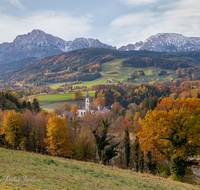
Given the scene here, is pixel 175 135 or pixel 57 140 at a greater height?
pixel 175 135

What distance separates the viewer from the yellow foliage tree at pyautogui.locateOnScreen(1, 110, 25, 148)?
53.4 metres

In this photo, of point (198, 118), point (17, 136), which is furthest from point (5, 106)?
point (198, 118)

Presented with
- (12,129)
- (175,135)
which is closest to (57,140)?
(12,129)

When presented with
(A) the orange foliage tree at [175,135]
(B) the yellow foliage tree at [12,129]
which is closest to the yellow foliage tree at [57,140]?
(B) the yellow foliage tree at [12,129]

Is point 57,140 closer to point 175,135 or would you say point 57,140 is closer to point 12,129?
point 12,129

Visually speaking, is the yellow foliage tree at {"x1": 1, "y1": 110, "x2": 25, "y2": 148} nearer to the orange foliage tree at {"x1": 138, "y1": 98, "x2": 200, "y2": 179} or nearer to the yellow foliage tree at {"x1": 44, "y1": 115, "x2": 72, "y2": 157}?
the yellow foliage tree at {"x1": 44, "y1": 115, "x2": 72, "y2": 157}

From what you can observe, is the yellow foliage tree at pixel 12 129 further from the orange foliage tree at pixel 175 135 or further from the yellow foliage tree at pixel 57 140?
the orange foliage tree at pixel 175 135

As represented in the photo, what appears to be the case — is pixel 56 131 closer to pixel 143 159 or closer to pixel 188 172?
pixel 143 159

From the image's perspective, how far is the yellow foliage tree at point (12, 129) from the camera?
53.4 meters

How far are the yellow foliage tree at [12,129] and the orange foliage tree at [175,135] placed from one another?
1422 inches

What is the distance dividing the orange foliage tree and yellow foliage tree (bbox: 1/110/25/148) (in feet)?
119

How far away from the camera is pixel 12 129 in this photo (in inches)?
2138

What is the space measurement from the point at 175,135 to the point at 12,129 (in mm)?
43507

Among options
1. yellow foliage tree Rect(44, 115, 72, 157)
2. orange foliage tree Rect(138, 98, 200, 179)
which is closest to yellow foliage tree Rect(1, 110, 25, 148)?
yellow foliage tree Rect(44, 115, 72, 157)
